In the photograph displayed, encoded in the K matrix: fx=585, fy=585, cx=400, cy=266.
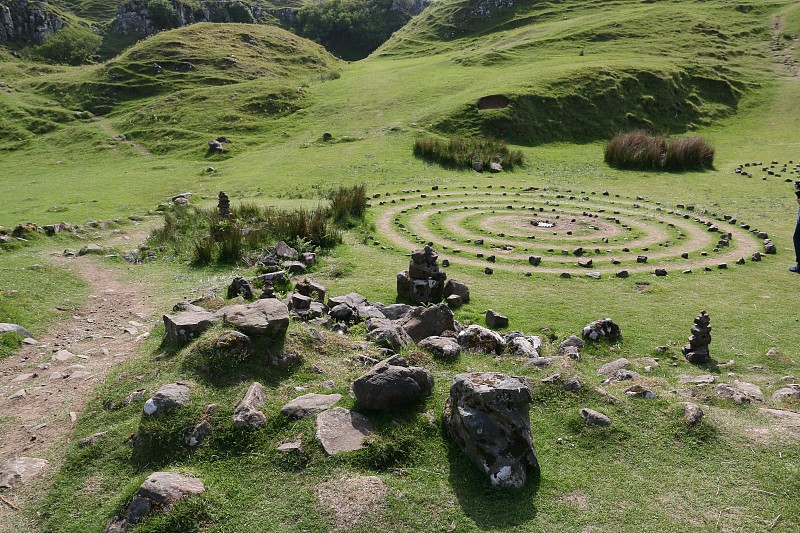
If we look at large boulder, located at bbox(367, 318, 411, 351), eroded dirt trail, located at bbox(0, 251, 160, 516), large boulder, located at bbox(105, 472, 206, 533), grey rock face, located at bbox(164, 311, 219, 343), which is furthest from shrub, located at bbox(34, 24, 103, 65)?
large boulder, located at bbox(105, 472, 206, 533)

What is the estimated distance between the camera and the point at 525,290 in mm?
14828

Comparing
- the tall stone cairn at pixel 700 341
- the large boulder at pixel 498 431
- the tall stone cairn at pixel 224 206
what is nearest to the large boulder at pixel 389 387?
the large boulder at pixel 498 431

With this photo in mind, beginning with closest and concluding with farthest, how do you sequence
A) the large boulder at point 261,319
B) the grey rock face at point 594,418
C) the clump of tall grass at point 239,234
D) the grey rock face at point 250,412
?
the grey rock face at point 250,412 < the grey rock face at point 594,418 < the large boulder at point 261,319 < the clump of tall grass at point 239,234

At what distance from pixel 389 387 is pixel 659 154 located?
32.2m

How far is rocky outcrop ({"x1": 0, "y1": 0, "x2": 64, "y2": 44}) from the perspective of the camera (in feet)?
269

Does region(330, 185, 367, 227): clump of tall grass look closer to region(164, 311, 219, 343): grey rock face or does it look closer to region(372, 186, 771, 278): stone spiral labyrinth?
region(372, 186, 771, 278): stone spiral labyrinth

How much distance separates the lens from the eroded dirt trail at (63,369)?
7613 mm

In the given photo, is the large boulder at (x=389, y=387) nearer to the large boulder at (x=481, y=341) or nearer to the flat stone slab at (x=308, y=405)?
the flat stone slab at (x=308, y=405)

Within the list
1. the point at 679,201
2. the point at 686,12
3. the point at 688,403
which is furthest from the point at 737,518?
the point at 686,12

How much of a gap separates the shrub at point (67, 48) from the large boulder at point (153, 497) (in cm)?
8756

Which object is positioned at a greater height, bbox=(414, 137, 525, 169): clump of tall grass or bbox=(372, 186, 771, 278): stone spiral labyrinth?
bbox=(414, 137, 525, 169): clump of tall grass

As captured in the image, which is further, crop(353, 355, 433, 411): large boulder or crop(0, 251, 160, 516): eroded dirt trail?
crop(0, 251, 160, 516): eroded dirt trail

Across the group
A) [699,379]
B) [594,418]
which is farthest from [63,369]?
[699,379]

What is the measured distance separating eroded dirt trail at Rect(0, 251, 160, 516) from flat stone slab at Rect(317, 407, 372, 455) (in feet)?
10.7
